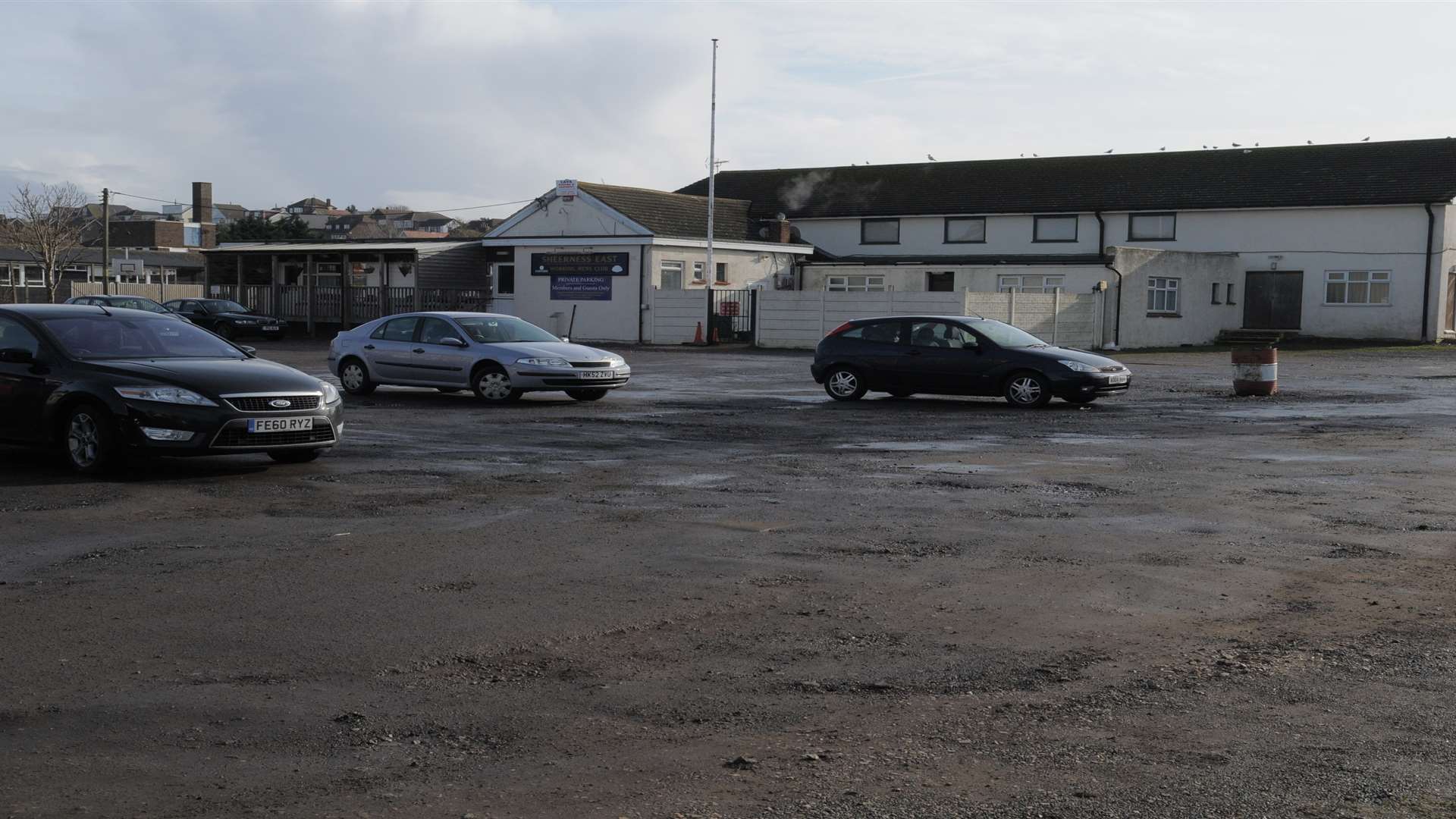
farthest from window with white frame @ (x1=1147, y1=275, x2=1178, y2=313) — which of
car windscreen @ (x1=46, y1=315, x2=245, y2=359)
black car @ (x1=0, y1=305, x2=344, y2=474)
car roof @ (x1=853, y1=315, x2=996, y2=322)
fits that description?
car windscreen @ (x1=46, y1=315, x2=245, y2=359)

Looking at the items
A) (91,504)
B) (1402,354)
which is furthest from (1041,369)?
(1402,354)

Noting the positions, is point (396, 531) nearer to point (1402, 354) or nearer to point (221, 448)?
point (221, 448)

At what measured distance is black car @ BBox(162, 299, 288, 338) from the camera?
4525cm

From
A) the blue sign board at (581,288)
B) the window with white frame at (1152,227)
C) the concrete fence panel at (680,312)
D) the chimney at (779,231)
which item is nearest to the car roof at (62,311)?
the concrete fence panel at (680,312)

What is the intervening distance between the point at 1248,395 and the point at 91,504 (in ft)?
60.1

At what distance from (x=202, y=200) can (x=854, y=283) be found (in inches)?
3342

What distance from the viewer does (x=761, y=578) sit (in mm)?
8125

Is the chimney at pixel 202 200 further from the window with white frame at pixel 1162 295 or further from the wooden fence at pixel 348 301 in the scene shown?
the window with white frame at pixel 1162 295

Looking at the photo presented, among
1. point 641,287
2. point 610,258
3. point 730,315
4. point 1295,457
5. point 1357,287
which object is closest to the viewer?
point 1295,457

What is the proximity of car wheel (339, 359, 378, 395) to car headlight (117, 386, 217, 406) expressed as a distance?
10354mm

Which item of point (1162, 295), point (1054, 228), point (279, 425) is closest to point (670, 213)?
point (1054, 228)

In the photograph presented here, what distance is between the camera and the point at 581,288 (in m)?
45.5

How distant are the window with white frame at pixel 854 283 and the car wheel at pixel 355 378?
27.4 metres

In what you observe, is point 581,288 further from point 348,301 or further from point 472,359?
point 472,359
